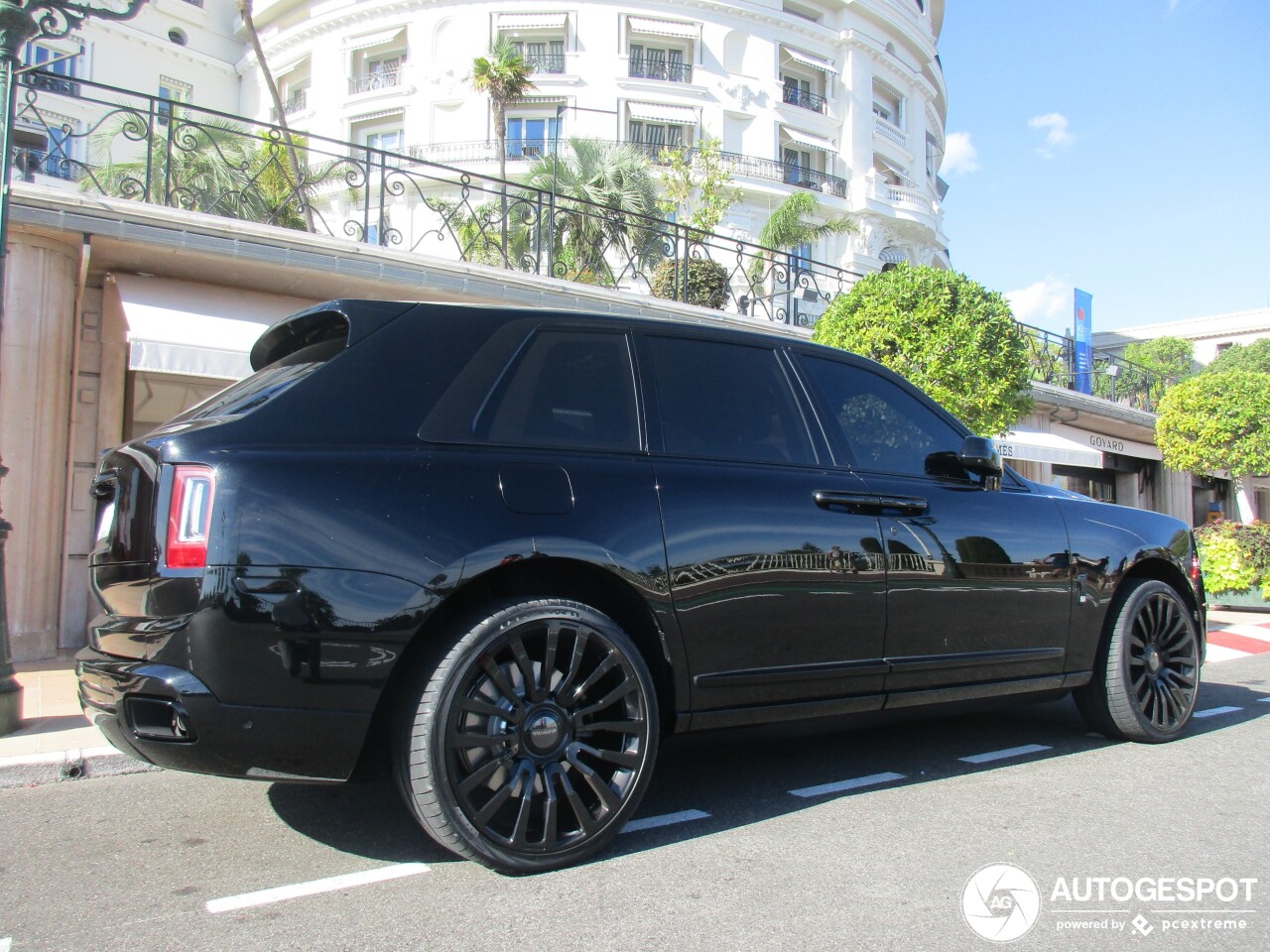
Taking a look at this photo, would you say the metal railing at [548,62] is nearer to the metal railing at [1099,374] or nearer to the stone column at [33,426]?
the metal railing at [1099,374]

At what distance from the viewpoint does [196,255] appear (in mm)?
7926

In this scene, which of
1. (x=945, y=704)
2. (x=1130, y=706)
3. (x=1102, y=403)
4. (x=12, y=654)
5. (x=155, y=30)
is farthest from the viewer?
(x=155, y=30)

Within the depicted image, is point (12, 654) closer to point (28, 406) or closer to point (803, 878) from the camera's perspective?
point (28, 406)

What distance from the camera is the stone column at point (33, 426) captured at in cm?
739

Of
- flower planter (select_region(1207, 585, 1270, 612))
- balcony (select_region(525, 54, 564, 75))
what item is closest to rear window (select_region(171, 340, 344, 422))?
flower planter (select_region(1207, 585, 1270, 612))

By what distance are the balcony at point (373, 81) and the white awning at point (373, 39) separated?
1.05 meters

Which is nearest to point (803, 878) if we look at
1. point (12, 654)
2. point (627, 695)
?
point (627, 695)

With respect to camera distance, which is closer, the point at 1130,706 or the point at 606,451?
the point at 606,451

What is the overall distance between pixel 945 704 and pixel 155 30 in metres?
46.1

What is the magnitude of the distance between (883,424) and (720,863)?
193 cm

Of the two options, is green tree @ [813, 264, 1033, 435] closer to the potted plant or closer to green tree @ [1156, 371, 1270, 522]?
the potted plant

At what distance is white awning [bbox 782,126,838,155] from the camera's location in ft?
127

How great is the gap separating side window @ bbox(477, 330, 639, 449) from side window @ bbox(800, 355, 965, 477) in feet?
3.02

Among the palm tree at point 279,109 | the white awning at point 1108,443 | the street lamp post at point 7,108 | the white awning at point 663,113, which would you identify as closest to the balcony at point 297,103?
the palm tree at point 279,109
